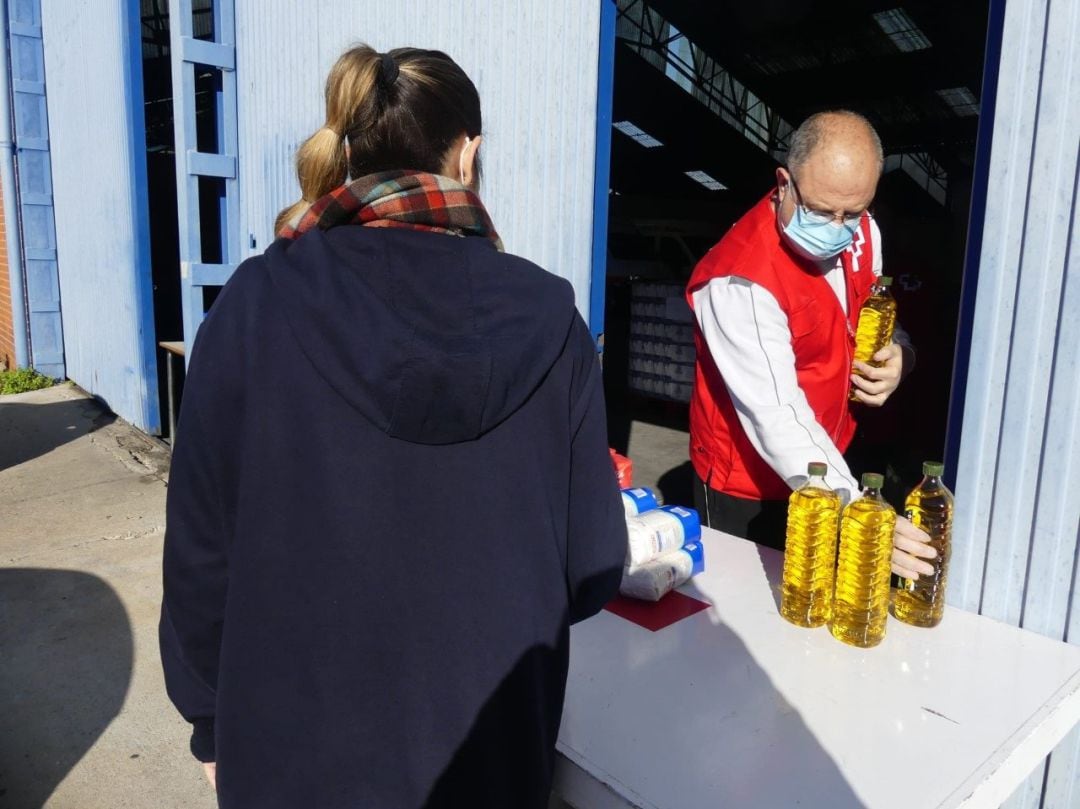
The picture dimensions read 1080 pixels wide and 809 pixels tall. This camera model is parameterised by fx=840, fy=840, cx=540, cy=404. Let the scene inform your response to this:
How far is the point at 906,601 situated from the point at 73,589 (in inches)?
163

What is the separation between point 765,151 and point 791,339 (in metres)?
16.0

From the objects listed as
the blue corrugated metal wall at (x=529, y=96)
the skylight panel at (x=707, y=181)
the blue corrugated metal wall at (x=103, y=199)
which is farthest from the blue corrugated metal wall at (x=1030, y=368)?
the skylight panel at (x=707, y=181)

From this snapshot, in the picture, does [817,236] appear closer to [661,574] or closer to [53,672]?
[661,574]

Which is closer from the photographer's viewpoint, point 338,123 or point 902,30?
point 338,123

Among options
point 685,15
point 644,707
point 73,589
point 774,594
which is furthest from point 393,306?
point 685,15

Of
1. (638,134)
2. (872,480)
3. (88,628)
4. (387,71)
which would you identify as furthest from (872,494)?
(638,134)

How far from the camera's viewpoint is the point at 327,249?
117 cm

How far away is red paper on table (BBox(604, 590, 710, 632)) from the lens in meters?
1.92

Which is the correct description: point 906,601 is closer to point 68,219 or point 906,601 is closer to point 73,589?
point 73,589

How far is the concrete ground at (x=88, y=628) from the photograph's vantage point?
9.68 feet

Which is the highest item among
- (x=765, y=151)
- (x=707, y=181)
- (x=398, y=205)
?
(x=765, y=151)

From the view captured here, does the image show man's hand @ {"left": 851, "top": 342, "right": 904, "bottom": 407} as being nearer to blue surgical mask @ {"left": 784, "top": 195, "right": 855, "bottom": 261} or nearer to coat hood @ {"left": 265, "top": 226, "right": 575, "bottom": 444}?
blue surgical mask @ {"left": 784, "top": 195, "right": 855, "bottom": 261}

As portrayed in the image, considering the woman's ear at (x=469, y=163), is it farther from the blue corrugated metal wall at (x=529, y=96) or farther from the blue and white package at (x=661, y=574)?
the blue corrugated metal wall at (x=529, y=96)

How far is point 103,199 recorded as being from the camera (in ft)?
26.3
